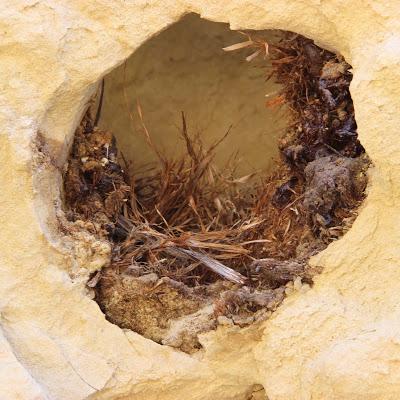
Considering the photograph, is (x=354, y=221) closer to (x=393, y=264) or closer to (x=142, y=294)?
(x=393, y=264)

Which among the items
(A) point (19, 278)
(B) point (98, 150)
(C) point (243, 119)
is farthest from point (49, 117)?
(C) point (243, 119)

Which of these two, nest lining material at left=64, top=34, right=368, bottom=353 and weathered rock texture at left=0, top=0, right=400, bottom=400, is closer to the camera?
weathered rock texture at left=0, top=0, right=400, bottom=400

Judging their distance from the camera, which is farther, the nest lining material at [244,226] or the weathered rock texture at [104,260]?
the nest lining material at [244,226]

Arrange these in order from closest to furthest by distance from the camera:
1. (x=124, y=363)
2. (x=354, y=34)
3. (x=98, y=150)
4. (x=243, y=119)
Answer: (x=354, y=34) → (x=124, y=363) → (x=98, y=150) → (x=243, y=119)
